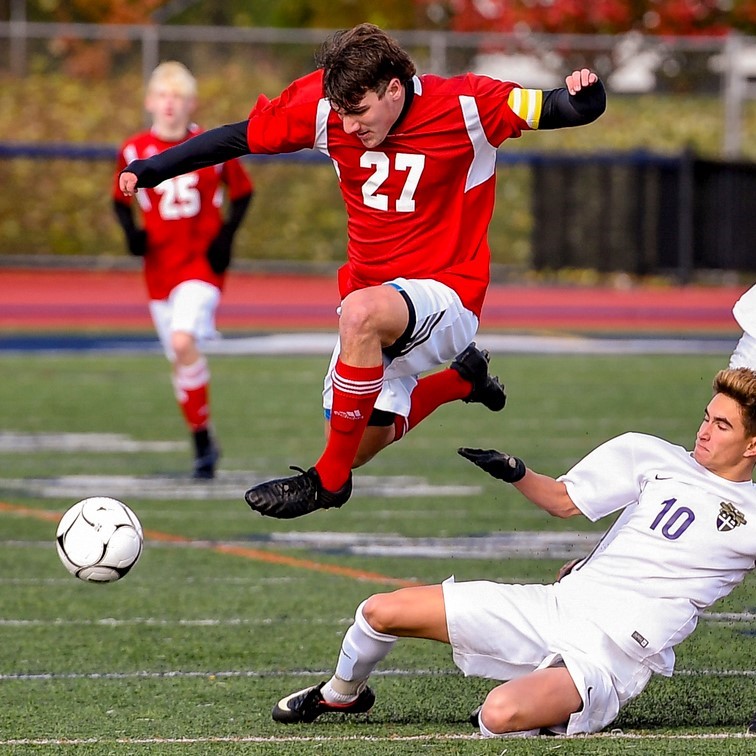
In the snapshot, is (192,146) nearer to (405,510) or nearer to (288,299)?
(405,510)

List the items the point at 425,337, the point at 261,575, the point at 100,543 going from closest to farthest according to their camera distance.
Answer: the point at 100,543 < the point at 425,337 < the point at 261,575

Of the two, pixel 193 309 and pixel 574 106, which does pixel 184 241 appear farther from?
pixel 574 106

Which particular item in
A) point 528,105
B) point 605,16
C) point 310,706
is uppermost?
point 528,105

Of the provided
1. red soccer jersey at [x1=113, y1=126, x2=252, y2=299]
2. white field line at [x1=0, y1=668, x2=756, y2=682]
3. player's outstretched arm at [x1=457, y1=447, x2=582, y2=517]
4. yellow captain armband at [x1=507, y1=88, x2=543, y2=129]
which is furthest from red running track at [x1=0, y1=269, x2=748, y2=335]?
Result: player's outstretched arm at [x1=457, y1=447, x2=582, y2=517]

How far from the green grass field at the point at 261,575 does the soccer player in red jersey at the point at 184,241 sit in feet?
1.73

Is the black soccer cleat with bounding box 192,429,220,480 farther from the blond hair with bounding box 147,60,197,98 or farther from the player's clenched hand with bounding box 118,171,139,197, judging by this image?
the player's clenched hand with bounding box 118,171,139,197

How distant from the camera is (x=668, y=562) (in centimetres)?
464

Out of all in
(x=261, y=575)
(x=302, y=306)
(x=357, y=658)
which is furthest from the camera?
(x=302, y=306)

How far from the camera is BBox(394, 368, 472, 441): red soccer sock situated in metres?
6.40

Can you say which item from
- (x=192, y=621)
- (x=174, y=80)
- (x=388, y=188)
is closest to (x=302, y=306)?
(x=174, y=80)

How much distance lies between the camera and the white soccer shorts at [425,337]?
5.69 m

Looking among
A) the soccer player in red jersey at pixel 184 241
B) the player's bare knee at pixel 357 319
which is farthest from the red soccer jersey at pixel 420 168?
the soccer player in red jersey at pixel 184 241

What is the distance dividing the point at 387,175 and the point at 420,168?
12 cm

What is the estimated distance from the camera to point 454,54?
2398cm
